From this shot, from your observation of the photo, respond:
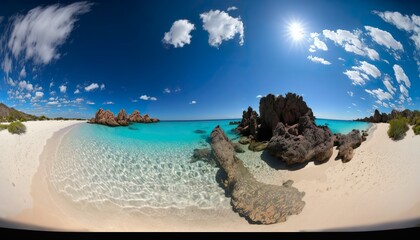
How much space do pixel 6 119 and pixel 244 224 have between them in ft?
11.1

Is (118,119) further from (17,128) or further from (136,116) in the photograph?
(17,128)

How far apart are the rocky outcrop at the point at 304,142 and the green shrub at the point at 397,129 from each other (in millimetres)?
836

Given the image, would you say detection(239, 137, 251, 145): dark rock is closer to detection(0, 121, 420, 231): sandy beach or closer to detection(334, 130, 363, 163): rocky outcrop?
detection(0, 121, 420, 231): sandy beach

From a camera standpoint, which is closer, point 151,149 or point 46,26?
point 46,26

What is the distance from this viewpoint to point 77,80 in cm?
276

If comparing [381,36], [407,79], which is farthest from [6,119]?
[407,79]

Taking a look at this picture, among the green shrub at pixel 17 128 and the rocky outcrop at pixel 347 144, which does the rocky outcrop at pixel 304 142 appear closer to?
the rocky outcrop at pixel 347 144

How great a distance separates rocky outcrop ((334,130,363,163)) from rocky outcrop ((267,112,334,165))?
82mm

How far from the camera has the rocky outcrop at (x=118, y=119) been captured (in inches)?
106

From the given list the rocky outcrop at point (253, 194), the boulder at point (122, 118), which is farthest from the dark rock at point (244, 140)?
the boulder at point (122, 118)

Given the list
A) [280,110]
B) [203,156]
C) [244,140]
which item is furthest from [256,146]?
[203,156]

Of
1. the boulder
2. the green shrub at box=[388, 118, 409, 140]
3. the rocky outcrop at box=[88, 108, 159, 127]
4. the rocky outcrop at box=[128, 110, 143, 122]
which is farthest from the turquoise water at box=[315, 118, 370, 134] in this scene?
the boulder

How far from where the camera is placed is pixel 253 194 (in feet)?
8.59

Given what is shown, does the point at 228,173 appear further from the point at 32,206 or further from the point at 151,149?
the point at 32,206
